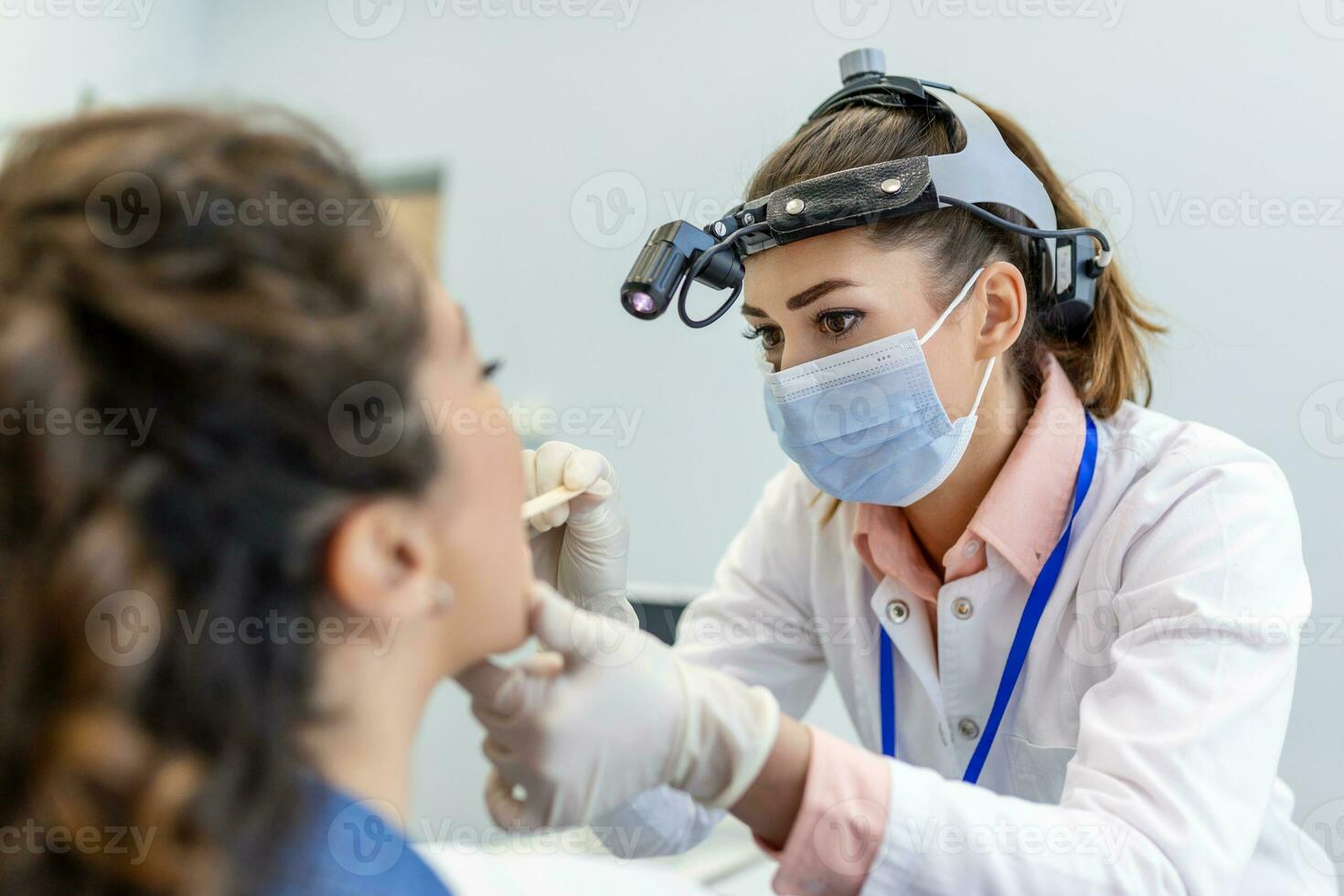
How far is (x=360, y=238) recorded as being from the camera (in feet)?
2.21

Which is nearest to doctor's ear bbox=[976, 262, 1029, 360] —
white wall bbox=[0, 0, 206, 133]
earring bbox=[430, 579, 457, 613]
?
earring bbox=[430, 579, 457, 613]

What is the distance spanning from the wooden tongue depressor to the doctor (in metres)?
0.02

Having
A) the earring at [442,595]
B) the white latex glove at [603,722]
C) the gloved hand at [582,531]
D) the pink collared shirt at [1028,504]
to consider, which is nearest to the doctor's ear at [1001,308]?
the pink collared shirt at [1028,504]

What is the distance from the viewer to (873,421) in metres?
1.26

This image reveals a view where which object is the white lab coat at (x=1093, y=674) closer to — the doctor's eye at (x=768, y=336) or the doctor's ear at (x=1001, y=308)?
the doctor's ear at (x=1001, y=308)

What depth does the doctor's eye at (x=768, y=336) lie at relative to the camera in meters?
1.33

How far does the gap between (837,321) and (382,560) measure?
0.75 meters

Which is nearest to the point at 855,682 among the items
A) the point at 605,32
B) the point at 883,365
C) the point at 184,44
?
the point at 883,365

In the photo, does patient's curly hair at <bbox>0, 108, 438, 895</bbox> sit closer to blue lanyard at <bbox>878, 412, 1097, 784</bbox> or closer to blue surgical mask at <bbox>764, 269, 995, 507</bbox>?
blue surgical mask at <bbox>764, 269, 995, 507</bbox>

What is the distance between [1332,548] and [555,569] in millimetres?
1218

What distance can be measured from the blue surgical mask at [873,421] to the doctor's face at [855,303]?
2 cm

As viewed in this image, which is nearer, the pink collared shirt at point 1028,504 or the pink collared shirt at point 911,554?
the pink collared shirt at point 911,554

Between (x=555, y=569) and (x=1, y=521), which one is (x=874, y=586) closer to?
(x=555, y=569)

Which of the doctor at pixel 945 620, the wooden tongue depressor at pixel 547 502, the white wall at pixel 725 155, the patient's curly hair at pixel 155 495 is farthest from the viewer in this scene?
the white wall at pixel 725 155
